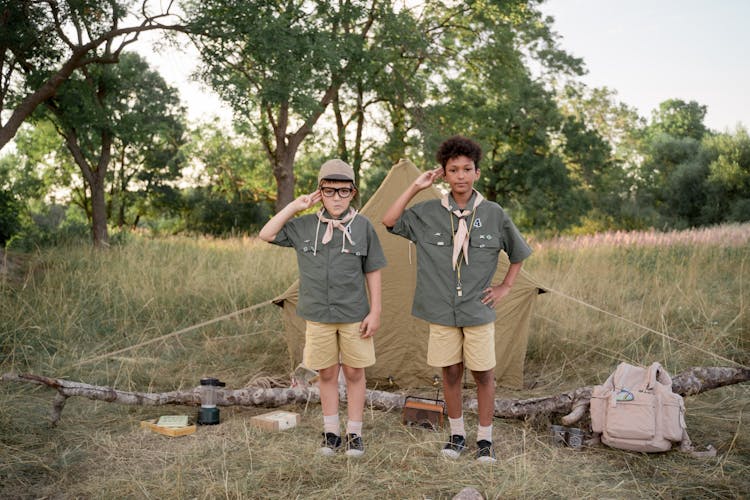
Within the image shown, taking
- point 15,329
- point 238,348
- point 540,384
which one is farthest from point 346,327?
point 15,329

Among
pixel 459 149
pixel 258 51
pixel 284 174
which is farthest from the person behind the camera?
pixel 284 174

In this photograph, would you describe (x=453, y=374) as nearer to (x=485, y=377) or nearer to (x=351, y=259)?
(x=485, y=377)

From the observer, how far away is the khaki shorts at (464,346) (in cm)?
288

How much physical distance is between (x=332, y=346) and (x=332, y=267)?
0.39 metres

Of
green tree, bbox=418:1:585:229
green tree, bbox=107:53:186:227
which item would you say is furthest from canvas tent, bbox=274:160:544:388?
green tree, bbox=107:53:186:227

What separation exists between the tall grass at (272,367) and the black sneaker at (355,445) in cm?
5

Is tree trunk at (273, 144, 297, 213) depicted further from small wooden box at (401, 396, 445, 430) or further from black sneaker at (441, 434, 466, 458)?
black sneaker at (441, 434, 466, 458)

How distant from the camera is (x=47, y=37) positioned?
8773 millimetres

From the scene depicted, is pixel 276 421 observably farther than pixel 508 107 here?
No

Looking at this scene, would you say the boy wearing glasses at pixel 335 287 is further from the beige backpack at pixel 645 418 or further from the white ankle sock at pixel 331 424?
the beige backpack at pixel 645 418

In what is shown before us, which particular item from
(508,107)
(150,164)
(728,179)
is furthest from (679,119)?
(150,164)

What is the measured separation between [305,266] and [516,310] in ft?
6.59

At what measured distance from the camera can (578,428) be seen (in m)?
3.45

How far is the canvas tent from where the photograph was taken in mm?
4352
